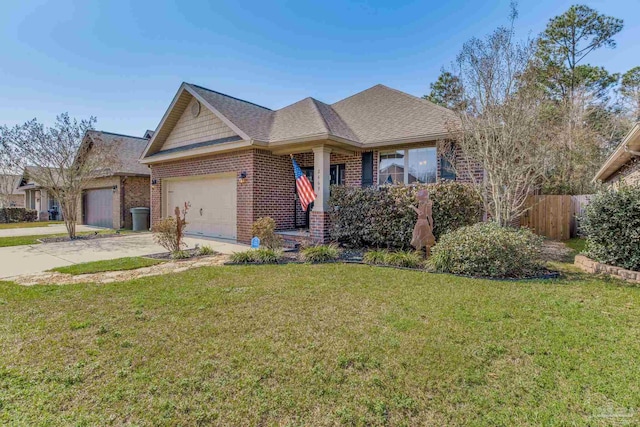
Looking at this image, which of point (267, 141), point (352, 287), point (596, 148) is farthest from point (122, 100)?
point (596, 148)

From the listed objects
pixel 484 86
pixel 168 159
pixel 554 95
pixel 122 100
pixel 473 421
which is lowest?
pixel 473 421

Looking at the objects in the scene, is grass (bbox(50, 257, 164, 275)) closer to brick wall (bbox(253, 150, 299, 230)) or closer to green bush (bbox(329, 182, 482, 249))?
brick wall (bbox(253, 150, 299, 230))

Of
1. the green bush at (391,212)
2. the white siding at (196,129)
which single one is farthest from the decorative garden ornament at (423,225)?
the white siding at (196,129)

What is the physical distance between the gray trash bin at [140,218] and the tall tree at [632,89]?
28.6 metres

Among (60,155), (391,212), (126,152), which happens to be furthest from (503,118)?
(126,152)

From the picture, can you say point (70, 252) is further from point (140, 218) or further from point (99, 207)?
A: point (99, 207)

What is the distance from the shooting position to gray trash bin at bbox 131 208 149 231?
1632 cm

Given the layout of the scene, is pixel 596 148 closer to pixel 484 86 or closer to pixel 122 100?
pixel 484 86

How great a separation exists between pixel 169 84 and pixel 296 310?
575 inches

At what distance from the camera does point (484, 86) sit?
791 centimetres

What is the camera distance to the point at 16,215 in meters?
24.2

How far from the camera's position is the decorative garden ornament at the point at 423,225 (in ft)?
25.1

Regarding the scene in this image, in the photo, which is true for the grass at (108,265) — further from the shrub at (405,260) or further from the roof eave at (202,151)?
the shrub at (405,260)

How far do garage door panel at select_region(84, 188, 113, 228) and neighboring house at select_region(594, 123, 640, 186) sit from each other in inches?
866
